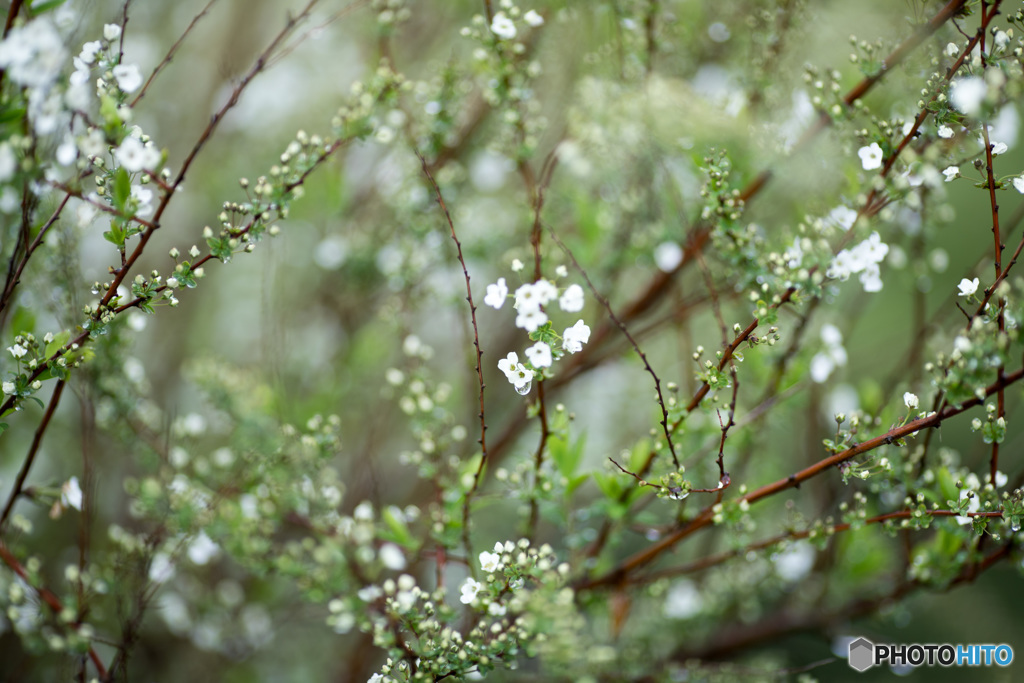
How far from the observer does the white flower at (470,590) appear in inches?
45.1

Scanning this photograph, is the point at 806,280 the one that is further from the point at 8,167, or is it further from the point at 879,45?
the point at 8,167

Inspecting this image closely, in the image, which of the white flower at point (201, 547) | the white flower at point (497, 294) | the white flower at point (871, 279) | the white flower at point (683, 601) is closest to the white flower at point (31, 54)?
the white flower at point (497, 294)

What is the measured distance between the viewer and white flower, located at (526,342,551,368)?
1077 mm

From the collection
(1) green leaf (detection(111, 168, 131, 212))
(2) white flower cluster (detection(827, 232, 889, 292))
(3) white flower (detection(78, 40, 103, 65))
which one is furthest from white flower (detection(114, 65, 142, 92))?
(2) white flower cluster (detection(827, 232, 889, 292))

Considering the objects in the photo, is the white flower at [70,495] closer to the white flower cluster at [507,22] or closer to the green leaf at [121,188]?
the green leaf at [121,188]

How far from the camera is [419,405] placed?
1.38m

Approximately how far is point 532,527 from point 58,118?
3.68ft

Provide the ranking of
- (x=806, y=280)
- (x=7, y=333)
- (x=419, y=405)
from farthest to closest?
(x=7, y=333)
(x=419, y=405)
(x=806, y=280)

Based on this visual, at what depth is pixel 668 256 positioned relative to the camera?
1809 mm

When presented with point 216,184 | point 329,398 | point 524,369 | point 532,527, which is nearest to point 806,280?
point 524,369

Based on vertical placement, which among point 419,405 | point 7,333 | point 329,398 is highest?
point 329,398

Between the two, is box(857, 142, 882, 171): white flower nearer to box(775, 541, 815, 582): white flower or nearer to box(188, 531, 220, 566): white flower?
box(775, 541, 815, 582): white flower
